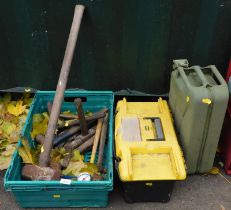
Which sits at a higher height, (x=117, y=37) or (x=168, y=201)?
(x=117, y=37)

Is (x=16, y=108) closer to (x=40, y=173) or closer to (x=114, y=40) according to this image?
(x=40, y=173)

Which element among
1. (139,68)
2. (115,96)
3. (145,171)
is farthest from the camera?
(115,96)

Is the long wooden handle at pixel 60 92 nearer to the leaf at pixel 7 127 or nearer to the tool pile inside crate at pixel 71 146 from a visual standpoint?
the tool pile inside crate at pixel 71 146

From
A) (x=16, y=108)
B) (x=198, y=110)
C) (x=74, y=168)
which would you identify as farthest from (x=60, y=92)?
(x=198, y=110)

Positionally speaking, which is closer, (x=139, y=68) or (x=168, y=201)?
(x=168, y=201)

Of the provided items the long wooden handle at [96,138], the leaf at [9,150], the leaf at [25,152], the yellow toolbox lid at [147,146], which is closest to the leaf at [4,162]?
the leaf at [9,150]

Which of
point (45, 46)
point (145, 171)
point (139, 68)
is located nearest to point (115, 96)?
point (139, 68)

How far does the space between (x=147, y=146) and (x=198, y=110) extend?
526 millimetres

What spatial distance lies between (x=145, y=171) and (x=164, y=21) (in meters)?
1.40

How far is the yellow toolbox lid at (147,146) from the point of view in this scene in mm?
2576

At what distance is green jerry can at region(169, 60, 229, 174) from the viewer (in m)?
2.53

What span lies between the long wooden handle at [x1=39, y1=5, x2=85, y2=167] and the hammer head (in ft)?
0.18

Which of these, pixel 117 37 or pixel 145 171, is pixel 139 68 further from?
pixel 145 171

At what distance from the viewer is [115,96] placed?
3592 millimetres
